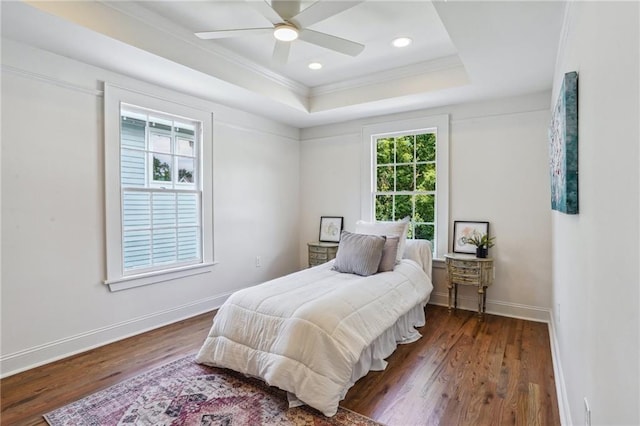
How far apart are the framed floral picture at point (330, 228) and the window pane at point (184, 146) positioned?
2.12 meters

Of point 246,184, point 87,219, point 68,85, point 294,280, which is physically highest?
point 68,85

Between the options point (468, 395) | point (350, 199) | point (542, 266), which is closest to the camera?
point (468, 395)

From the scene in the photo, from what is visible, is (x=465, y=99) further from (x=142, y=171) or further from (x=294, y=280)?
(x=142, y=171)

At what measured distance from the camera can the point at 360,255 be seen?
10.8 ft

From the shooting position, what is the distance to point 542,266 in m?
3.58

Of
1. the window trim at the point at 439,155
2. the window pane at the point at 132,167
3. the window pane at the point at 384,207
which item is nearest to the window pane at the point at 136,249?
the window pane at the point at 132,167

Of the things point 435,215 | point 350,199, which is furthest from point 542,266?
point 350,199

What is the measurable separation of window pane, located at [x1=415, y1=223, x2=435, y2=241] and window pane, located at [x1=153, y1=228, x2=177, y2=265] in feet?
9.65

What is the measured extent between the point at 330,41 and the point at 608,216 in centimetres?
214

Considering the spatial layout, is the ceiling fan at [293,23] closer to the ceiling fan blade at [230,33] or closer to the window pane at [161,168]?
the ceiling fan blade at [230,33]

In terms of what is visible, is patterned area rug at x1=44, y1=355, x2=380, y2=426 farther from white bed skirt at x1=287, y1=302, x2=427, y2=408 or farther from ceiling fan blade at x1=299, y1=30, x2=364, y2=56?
ceiling fan blade at x1=299, y1=30, x2=364, y2=56

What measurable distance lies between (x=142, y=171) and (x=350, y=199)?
267 centimetres

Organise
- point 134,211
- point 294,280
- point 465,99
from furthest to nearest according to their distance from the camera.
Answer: point 465,99 → point 134,211 → point 294,280

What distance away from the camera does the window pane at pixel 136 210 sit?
10.5 ft
